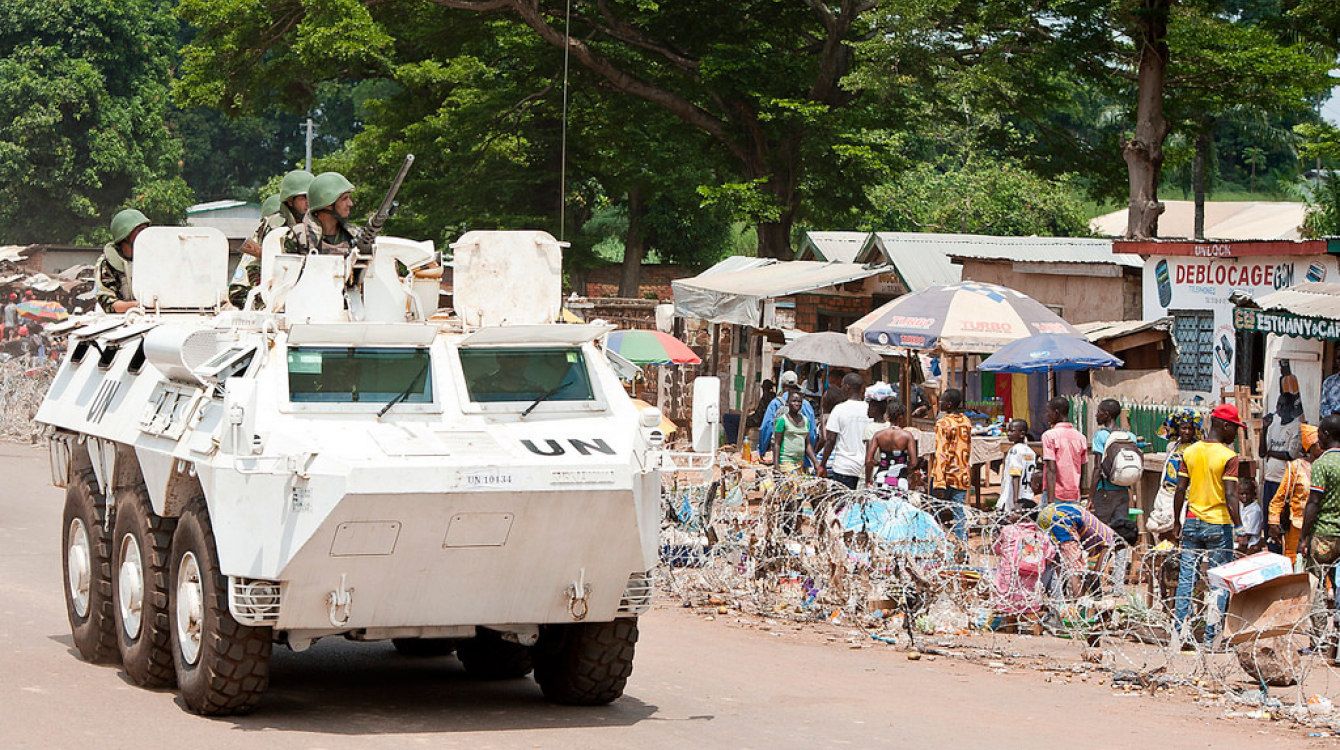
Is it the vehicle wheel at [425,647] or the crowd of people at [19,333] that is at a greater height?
the crowd of people at [19,333]

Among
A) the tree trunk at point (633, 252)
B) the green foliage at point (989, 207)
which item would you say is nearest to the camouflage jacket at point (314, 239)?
the green foliage at point (989, 207)

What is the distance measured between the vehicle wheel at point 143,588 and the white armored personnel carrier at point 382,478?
0.02 metres

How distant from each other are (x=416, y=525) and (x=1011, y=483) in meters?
7.29

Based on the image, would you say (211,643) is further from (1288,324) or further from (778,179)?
(778,179)

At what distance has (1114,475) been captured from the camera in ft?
42.7

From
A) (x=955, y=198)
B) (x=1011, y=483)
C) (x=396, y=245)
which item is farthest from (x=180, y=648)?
(x=955, y=198)

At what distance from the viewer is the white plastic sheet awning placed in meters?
22.7

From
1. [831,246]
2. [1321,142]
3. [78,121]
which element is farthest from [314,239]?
[78,121]

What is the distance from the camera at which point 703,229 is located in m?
47.2

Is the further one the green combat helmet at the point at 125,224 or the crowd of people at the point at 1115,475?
the green combat helmet at the point at 125,224

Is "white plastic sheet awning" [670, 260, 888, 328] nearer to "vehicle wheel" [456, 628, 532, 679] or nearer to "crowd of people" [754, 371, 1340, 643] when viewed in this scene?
"crowd of people" [754, 371, 1340, 643]

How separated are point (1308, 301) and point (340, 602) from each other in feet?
30.7

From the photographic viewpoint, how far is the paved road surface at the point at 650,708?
8.10m

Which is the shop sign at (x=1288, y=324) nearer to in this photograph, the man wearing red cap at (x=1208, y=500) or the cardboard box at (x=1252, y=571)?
the man wearing red cap at (x=1208, y=500)
